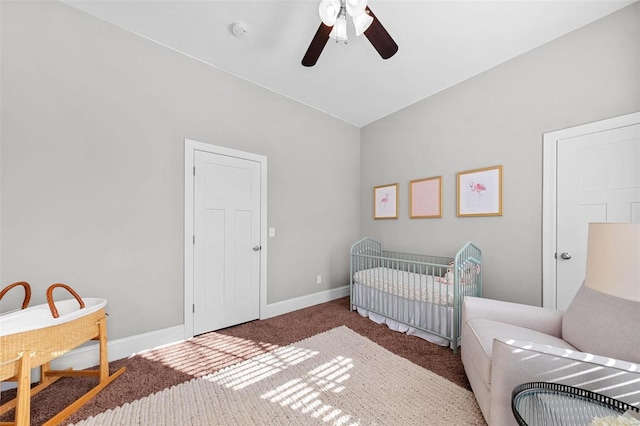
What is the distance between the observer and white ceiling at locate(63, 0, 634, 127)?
188cm

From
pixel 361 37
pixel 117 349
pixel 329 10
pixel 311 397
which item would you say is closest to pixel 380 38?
pixel 329 10

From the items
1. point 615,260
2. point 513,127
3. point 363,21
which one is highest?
point 363,21

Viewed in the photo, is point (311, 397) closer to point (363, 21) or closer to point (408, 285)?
point (408, 285)

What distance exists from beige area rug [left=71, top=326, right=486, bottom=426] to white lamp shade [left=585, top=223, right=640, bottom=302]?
109 cm

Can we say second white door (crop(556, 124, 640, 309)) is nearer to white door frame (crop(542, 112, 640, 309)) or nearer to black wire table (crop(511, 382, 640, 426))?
white door frame (crop(542, 112, 640, 309))

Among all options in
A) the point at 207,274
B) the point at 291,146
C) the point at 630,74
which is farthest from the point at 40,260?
the point at 630,74

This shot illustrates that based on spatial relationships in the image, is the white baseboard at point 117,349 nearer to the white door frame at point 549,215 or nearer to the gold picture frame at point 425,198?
the gold picture frame at point 425,198

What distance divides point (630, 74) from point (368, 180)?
8.60 feet

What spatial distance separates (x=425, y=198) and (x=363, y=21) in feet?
7.19

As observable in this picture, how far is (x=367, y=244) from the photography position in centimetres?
370

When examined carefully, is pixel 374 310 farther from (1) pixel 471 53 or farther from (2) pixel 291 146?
(1) pixel 471 53

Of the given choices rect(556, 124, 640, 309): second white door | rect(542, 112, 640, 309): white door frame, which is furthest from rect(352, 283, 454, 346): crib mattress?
rect(556, 124, 640, 309): second white door

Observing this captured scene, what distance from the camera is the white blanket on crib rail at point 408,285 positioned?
232cm

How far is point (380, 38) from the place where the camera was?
1.62 m
